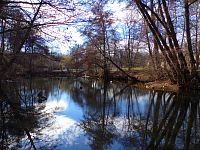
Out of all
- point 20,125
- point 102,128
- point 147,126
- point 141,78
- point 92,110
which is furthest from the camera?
point 141,78

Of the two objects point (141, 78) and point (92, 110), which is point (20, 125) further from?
point (141, 78)

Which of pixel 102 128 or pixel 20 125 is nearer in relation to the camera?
pixel 20 125

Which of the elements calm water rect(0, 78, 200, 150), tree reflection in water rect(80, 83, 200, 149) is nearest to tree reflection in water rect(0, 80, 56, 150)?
calm water rect(0, 78, 200, 150)

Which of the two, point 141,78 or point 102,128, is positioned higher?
point 141,78

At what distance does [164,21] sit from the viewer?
72.0ft

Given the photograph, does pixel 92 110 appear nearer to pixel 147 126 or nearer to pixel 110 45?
pixel 147 126

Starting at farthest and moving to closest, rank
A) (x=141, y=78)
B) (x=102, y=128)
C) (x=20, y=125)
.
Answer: (x=141, y=78)
(x=102, y=128)
(x=20, y=125)

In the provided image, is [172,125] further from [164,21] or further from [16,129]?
[164,21]

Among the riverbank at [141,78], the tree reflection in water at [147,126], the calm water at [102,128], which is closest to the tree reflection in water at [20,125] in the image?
the calm water at [102,128]

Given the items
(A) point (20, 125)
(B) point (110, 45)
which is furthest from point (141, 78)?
(A) point (20, 125)

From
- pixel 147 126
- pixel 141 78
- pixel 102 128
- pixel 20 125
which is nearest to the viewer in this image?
pixel 20 125

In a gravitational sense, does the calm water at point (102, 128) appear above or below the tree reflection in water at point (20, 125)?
below

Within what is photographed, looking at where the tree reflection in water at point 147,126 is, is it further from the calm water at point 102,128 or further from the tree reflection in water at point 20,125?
the tree reflection in water at point 20,125

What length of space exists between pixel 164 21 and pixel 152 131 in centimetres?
1279
